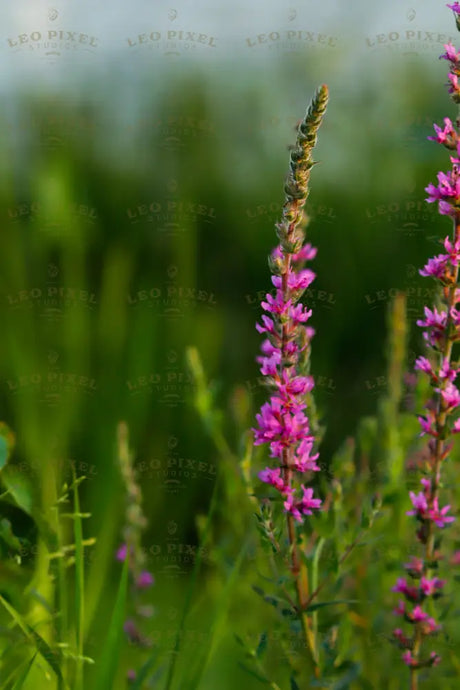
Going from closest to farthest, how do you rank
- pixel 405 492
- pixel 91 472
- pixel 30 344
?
pixel 405 492 < pixel 91 472 < pixel 30 344

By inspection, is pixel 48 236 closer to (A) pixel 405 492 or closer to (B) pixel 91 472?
(B) pixel 91 472

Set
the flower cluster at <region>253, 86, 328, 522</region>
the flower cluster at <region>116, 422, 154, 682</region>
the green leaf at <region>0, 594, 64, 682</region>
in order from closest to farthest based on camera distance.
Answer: the flower cluster at <region>253, 86, 328, 522</region> → the green leaf at <region>0, 594, 64, 682</region> → the flower cluster at <region>116, 422, 154, 682</region>

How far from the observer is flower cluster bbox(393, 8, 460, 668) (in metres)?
1.19

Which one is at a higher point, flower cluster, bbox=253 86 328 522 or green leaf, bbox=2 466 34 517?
flower cluster, bbox=253 86 328 522

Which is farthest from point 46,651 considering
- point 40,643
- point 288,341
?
point 288,341

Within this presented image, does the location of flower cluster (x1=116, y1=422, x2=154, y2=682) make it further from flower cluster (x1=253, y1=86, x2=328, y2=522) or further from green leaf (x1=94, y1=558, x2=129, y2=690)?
flower cluster (x1=253, y1=86, x2=328, y2=522)

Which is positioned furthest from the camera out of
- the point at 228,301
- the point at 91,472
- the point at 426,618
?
the point at 228,301

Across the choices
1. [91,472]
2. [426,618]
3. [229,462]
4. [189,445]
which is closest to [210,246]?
[189,445]

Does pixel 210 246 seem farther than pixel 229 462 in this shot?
Yes

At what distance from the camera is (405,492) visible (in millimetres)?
1669

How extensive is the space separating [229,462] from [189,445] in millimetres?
1478

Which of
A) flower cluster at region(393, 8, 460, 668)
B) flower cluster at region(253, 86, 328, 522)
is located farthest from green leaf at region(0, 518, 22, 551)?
flower cluster at region(393, 8, 460, 668)

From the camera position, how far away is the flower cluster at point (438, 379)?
1186 millimetres

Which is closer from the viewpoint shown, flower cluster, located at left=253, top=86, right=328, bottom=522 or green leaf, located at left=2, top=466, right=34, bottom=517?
flower cluster, located at left=253, top=86, right=328, bottom=522
